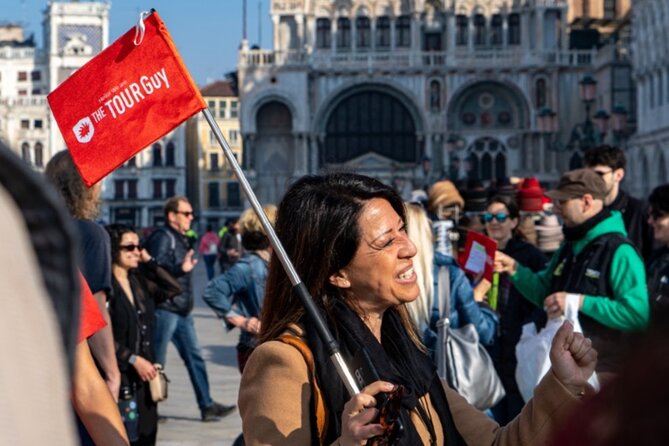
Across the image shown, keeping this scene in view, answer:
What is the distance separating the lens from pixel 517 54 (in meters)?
55.9

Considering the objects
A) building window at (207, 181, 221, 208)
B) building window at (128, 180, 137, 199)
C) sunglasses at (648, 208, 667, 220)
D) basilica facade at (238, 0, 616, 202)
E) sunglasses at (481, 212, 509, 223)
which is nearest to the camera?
sunglasses at (648, 208, 667, 220)

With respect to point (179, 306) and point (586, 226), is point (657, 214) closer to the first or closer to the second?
point (586, 226)

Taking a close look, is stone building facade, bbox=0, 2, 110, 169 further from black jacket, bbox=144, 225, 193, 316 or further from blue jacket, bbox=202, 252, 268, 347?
blue jacket, bbox=202, 252, 268, 347

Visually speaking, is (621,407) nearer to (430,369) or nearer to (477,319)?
(430,369)

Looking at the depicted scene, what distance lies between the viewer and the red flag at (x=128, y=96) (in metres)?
2.85

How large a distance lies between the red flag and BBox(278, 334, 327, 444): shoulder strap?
75 centimetres

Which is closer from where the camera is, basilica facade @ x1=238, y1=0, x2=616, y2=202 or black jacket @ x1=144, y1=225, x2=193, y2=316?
black jacket @ x1=144, y1=225, x2=193, y2=316

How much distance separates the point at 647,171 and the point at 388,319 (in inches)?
1642

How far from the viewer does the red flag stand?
2854 mm

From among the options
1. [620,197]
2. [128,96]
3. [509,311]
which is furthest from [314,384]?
[620,197]

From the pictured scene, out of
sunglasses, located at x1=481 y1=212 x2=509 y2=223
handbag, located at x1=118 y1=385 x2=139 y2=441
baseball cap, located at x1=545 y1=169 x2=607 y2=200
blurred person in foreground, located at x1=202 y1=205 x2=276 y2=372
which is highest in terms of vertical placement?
baseball cap, located at x1=545 y1=169 x2=607 y2=200

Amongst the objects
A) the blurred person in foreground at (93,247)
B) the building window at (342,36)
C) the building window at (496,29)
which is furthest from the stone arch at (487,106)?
the blurred person in foreground at (93,247)

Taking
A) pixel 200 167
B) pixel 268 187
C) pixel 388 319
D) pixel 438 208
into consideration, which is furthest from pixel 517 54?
pixel 388 319

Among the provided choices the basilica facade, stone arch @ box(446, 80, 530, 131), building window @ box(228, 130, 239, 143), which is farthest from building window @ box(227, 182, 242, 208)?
stone arch @ box(446, 80, 530, 131)
